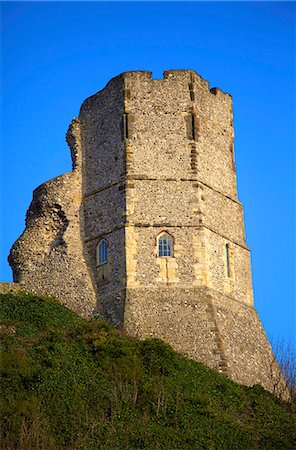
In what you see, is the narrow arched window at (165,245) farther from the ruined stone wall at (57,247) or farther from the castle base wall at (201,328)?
the ruined stone wall at (57,247)

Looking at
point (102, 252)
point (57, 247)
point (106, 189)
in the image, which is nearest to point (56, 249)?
point (57, 247)

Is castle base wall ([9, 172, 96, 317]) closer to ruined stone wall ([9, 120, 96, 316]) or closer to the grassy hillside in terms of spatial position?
ruined stone wall ([9, 120, 96, 316])

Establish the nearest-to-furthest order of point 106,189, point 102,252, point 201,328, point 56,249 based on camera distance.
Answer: point 201,328, point 102,252, point 106,189, point 56,249

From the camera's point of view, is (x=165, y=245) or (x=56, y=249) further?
(x=56, y=249)

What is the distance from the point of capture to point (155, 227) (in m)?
40.3

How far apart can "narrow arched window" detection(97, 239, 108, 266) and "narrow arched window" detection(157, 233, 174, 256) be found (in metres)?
2.33

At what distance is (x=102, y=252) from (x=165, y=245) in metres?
2.82

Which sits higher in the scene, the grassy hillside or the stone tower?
the stone tower

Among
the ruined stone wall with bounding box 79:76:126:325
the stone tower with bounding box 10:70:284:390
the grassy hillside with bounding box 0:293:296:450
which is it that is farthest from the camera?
the ruined stone wall with bounding box 79:76:126:325

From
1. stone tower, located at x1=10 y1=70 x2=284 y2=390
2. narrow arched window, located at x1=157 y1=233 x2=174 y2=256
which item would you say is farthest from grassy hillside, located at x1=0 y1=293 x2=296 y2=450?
narrow arched window, located at x1=157 y1=233 x2=174 y2=256

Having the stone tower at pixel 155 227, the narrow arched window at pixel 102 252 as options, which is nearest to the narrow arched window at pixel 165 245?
the stone tower at pixel 155 227

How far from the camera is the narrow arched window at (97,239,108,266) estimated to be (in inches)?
1617

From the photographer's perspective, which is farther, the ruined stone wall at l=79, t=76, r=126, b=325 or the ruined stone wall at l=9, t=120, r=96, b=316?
the ruined stone wall at l=9, t=120, r=96, b=316

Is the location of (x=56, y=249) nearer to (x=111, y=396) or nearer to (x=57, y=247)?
(x=57, y=247)
